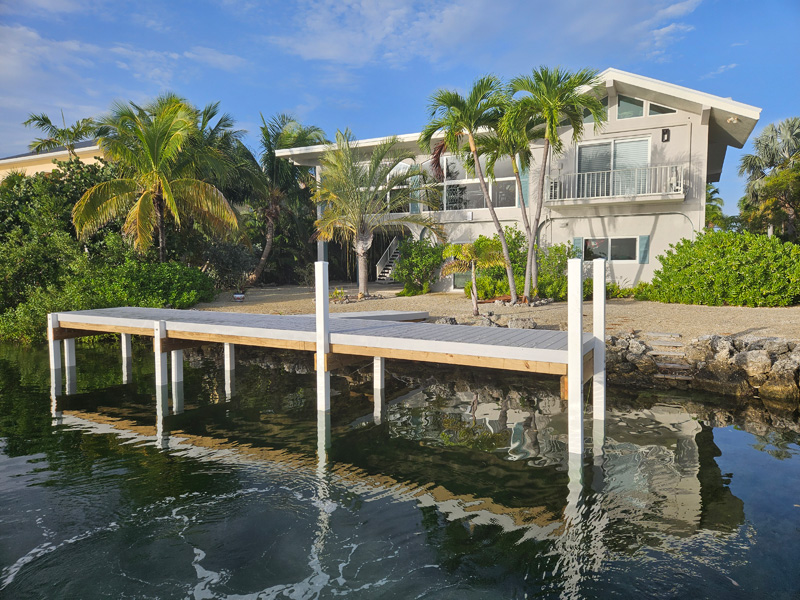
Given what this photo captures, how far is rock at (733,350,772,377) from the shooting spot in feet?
29.0

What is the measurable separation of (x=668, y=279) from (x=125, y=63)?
66.9 feet

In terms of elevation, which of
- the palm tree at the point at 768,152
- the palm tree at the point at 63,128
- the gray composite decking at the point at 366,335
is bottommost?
the gray composite decking at the point at 366,335

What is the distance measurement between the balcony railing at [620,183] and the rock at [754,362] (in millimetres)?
9286

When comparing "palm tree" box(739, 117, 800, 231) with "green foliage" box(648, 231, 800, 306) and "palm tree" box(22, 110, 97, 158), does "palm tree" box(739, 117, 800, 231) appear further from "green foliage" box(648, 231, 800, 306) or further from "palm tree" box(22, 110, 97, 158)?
"palm tree" box(22, 110, 97, 158)

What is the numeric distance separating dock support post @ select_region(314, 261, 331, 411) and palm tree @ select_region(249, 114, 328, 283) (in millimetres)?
17350

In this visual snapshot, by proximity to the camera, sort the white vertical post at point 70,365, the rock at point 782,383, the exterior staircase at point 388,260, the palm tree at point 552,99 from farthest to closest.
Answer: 1. the exterior staircase at point 388,260
2. the palm tree at point 552,99
3. the white vertical post at point 70,365
4. the rock at point 782,383

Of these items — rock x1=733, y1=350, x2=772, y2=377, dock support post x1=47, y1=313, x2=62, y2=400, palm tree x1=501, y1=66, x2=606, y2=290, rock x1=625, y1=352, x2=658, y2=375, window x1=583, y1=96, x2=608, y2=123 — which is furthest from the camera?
window x1=583, y1=96, x2=608, y2=123

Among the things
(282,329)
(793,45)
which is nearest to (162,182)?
(282,329)

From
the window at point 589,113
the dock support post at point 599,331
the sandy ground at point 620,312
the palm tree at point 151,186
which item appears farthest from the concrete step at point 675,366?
the palm tree at point 151,186

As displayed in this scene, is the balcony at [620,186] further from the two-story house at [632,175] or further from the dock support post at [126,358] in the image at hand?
the dock support post at [126,358]

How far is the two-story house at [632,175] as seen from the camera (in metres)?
17.1

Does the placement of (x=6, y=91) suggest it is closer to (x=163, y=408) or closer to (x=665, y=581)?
(x=163, y=408)

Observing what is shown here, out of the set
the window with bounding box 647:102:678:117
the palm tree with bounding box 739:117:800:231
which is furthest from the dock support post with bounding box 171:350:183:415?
the palm tree with bounding box 739:117:800:231

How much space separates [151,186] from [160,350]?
8756 mm
